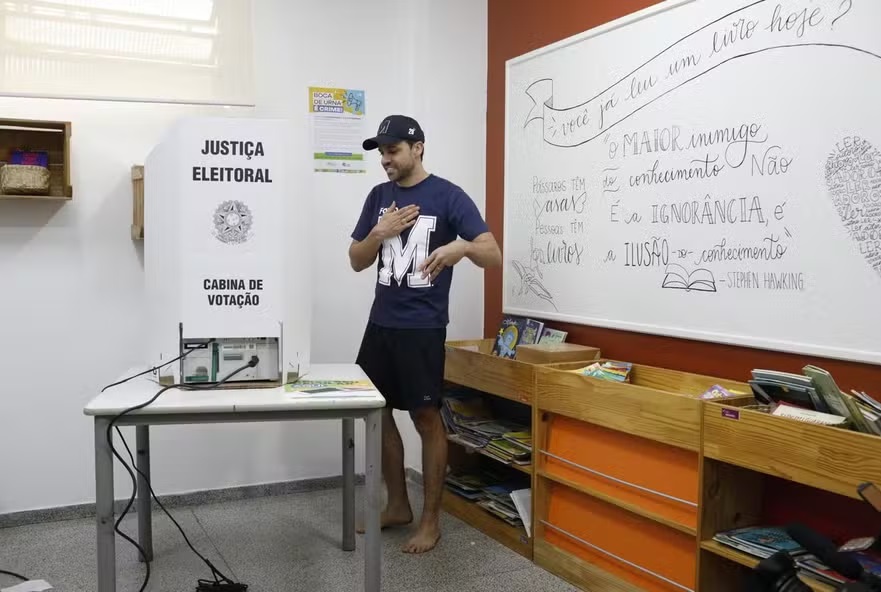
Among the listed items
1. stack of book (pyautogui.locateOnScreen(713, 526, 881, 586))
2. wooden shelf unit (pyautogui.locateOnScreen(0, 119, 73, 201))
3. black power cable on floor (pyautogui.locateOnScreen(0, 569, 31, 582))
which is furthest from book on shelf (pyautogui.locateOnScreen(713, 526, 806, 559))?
wooden shelf unit (pyautogui.locateOnScreen(0, 119, 73, 201))

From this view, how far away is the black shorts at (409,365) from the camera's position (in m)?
2.85

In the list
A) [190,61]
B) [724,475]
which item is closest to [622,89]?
[724,475]

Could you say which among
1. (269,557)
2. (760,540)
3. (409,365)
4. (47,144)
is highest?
(47,144)

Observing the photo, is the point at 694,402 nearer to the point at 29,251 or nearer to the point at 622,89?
the point at 622,89

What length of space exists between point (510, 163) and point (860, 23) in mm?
1672

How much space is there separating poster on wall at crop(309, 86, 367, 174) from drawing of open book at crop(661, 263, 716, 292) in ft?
5.50

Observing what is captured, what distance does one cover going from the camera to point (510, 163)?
3.45 meters

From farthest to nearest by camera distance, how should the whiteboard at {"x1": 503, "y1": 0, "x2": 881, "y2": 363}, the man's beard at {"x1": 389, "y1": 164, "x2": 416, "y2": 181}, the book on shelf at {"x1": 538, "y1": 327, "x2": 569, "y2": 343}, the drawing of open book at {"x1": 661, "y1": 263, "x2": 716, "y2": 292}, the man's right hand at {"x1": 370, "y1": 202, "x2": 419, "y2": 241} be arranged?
the book on shelf at {"x1": 538, "y1": 327, "x2": 569, "y2": 343}, the man's beard at {"x1": 389, "y1": 164, "x2": 416, "y2": 181}, the man's right hand at {"x1": 370, "y1": 202, "x2": 419, "y2": 241}, the drawing of open book at {"x1": 661, "y1": 263, "x2": 716, "y2": 292}, the whiteboard at {"x1": 503, "y1": 0, "x2": 881, "y2": 363}

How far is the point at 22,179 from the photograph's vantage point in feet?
9.55

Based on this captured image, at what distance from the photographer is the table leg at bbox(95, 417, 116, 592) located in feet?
6.15

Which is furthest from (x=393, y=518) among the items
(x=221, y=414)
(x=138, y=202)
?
(x=138, y=202)

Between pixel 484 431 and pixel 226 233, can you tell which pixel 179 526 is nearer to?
pixel 484 431

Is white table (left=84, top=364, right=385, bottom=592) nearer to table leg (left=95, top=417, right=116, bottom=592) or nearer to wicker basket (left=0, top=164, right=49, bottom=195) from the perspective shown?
table leg (left=95, top=417, right=116, bottom=592)

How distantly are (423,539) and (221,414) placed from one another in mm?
1218
